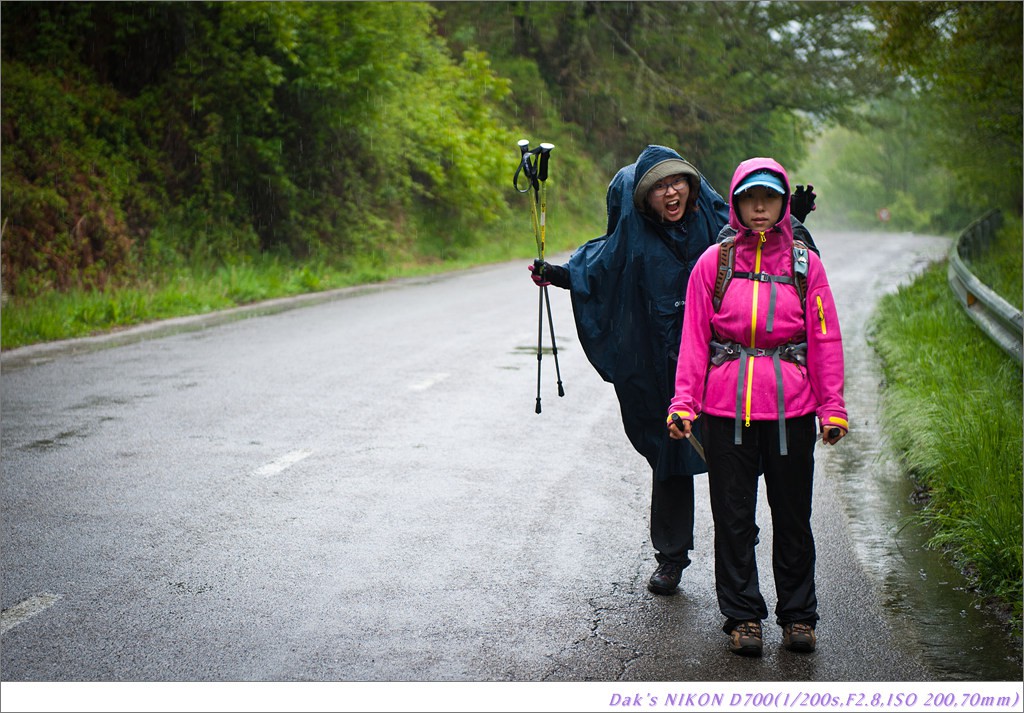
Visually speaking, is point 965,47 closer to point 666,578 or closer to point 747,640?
point 666,578

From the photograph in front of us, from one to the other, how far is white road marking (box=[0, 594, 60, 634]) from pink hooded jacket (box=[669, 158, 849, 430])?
2.60 m

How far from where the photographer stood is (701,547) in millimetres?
5938

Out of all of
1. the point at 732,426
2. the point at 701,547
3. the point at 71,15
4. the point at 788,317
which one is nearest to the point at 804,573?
the point at 732,426

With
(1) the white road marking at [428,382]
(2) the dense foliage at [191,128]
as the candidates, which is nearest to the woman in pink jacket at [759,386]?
(1) the white road marking at [428,382]

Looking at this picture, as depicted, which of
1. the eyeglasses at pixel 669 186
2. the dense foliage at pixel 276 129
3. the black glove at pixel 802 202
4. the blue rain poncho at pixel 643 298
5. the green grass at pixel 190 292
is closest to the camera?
the black glove at pixel 802 202

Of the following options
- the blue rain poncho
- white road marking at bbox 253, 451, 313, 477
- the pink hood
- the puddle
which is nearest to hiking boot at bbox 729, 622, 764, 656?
the puddle

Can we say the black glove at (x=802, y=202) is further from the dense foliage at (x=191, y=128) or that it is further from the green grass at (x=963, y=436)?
the dense foliage at (x=191, y=128)

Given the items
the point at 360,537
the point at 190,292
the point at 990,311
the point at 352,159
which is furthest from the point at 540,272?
the point at 352,159

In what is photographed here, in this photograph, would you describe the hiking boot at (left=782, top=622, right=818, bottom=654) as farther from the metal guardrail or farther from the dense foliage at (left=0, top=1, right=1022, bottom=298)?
the dense foliage at (left=0, top=1, right=1022, bottom=298)

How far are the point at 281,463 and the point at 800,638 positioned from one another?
405 cm

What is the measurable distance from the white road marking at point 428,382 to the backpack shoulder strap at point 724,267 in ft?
20.5

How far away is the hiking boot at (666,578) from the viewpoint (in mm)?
5160

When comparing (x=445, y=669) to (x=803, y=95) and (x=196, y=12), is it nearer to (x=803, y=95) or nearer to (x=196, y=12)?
(x=196, y=12)

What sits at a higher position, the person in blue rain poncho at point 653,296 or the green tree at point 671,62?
the green tree at point 671,62
